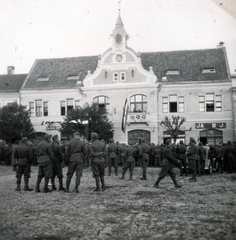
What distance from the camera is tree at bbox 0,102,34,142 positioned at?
29422 mm

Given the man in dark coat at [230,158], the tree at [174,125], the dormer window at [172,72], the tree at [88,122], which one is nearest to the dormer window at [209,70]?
the dormer window at [172,72]

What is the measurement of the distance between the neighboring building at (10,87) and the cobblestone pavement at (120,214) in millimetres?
26416

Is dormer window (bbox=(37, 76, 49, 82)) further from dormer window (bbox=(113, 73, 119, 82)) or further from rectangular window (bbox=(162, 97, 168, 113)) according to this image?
rectangular window (bbox=(162, 97, 168, 113))

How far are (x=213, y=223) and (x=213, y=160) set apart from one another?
12.8 metres

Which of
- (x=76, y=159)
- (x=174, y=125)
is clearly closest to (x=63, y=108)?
(x=174, y=125)

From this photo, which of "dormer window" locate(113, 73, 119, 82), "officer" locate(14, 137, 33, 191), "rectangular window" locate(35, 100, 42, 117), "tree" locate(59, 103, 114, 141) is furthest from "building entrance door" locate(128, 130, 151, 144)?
"officer" locate(14, 137, 33, 191)

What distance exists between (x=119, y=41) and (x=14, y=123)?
12.8 meters

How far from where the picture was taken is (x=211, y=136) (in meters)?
30.3

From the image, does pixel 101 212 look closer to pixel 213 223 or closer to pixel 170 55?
pixel 213 223

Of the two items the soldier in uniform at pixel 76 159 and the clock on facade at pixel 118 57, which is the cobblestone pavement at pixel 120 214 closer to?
the soldier in uniform at pixel 76 159

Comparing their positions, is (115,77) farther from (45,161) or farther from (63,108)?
(45,161)

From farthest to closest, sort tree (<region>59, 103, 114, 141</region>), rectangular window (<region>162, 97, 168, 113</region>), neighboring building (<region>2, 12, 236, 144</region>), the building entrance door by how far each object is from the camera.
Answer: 1. rectangular window (<region>162, 97, 168, 113</region>)
2. the building entrance door
3. neighboring building (<region>2, 12, 236, 144</region>)
4. tree (<region>59, 103, 114, 141</region>)

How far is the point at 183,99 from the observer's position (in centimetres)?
3206

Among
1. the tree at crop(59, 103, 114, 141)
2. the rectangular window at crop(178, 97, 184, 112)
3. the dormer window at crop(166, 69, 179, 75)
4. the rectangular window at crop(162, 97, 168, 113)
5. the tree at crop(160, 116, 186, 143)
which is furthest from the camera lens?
the dormer window at crop(166, 69, 179, 75)
